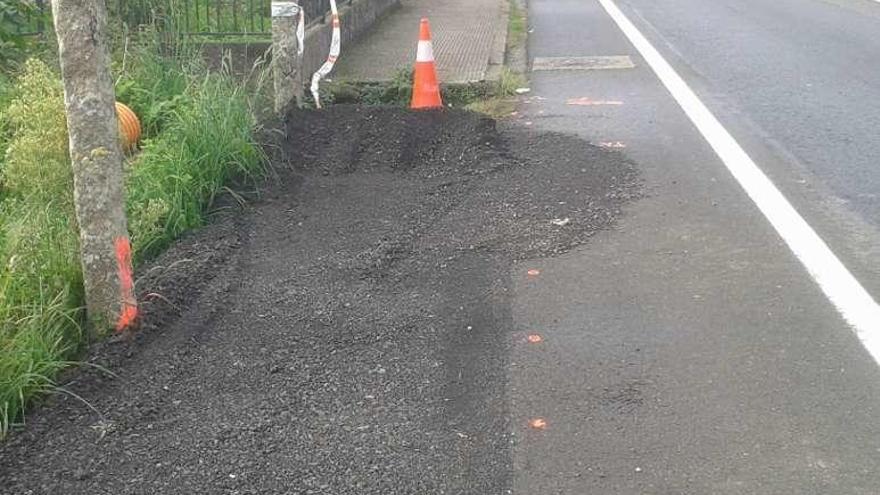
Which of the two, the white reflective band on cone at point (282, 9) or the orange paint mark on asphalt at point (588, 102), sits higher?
the white reflective band on cone at point (282, 9)

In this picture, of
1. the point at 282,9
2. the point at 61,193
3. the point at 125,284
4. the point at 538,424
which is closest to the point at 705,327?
the point at 538,424

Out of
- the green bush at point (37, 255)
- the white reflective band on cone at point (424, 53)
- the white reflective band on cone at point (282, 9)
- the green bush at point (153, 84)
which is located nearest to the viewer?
the green bush at point (37, 255)

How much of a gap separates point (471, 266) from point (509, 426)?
170cm

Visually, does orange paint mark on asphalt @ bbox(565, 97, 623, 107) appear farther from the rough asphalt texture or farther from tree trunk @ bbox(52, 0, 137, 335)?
tree trunk @ bbox(52, 0, 137, 335)

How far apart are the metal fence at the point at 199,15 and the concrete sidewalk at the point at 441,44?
0.71 meters

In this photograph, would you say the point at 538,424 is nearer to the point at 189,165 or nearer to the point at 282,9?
the point at 189,165

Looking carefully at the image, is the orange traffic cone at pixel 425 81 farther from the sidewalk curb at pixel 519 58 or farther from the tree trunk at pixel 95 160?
the tree trunk at pixel 95 160

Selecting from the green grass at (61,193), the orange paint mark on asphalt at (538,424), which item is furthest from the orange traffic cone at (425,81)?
the orange paint mark on asphalt at (538,424)

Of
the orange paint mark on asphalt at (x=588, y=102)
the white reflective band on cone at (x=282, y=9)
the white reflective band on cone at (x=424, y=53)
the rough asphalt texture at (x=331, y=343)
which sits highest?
the white reflective band on cone at (x=282, y=9)

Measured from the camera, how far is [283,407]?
3.86 m

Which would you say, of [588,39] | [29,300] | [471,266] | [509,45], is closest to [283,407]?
[29,300]

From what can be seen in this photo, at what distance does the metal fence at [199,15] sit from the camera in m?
8.90

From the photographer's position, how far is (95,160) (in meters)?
4.29

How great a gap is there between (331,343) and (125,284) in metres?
0.92
